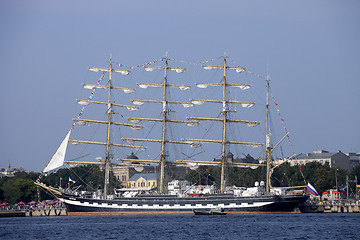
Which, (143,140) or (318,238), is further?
(143,140)

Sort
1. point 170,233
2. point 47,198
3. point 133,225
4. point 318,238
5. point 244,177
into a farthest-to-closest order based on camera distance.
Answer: point 47,198
point 244,177
point 133,225
point 170,233
point 318,238

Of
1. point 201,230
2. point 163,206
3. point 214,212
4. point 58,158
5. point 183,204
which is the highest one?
point 58,158

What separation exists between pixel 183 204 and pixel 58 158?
73.7 feet

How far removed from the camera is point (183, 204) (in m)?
110

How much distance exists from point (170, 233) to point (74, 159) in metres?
45.7

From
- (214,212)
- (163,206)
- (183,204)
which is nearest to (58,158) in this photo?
(163,206)

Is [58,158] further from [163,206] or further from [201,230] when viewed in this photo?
[201,230]

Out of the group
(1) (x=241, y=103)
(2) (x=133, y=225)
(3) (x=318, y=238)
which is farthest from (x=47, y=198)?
(3) (x=318, y=238)

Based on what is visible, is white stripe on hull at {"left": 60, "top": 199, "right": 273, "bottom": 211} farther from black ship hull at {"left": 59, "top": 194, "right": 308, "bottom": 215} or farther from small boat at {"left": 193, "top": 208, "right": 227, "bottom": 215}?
small boat at {"left": 193, "top": 208, "right": 227, "bottom": 215}

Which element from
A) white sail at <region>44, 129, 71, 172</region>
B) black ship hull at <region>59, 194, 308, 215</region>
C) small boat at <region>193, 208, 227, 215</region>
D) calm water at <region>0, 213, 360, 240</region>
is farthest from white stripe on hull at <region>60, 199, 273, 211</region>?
calm water at <region>0, 213, 360, 240</region>

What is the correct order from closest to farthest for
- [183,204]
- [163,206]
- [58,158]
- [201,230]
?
[201,230]
[183,204]
[163,206]
[58,158]

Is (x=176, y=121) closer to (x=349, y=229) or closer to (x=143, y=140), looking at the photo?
(x=143, y=140)

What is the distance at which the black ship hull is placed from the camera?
106812 millimetres

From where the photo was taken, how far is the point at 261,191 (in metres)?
109
